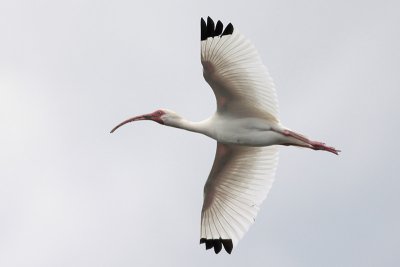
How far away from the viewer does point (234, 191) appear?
3666cm

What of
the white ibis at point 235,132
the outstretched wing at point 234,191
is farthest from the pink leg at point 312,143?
the outstretched wing at point 234,191

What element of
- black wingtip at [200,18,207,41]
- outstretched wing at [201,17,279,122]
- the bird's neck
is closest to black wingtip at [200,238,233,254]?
the bird's neck

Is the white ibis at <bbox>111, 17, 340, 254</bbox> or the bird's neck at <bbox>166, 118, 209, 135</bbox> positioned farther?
the bird's neck at <bbox>166, 118, 209, 135</bbox>

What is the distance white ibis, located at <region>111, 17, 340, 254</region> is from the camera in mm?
33969

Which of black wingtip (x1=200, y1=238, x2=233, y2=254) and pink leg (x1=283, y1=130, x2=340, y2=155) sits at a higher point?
pink leg (x1=283, y1=130, x2=340, y2=155)

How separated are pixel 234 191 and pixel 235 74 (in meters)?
3.83

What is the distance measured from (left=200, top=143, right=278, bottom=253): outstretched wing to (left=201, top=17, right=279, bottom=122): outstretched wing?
72.9 inches

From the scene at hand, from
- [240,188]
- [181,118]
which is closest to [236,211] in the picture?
[240,188]

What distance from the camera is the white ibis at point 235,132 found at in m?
34.0

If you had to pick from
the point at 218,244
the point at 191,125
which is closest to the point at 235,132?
the point at 191,125

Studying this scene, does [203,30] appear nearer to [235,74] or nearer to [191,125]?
[235,74]

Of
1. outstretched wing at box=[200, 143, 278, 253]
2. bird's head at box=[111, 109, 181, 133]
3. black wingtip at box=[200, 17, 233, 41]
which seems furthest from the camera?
bird's head at box=[111, 109, 181, 133]

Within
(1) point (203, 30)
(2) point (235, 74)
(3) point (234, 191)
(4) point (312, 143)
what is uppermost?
(1) point (203, 30)

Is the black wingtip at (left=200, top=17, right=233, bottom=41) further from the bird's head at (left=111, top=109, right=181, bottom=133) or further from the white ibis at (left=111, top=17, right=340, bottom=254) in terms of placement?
the bird's head at (left=111, top=109, right=181, bottom=133)
